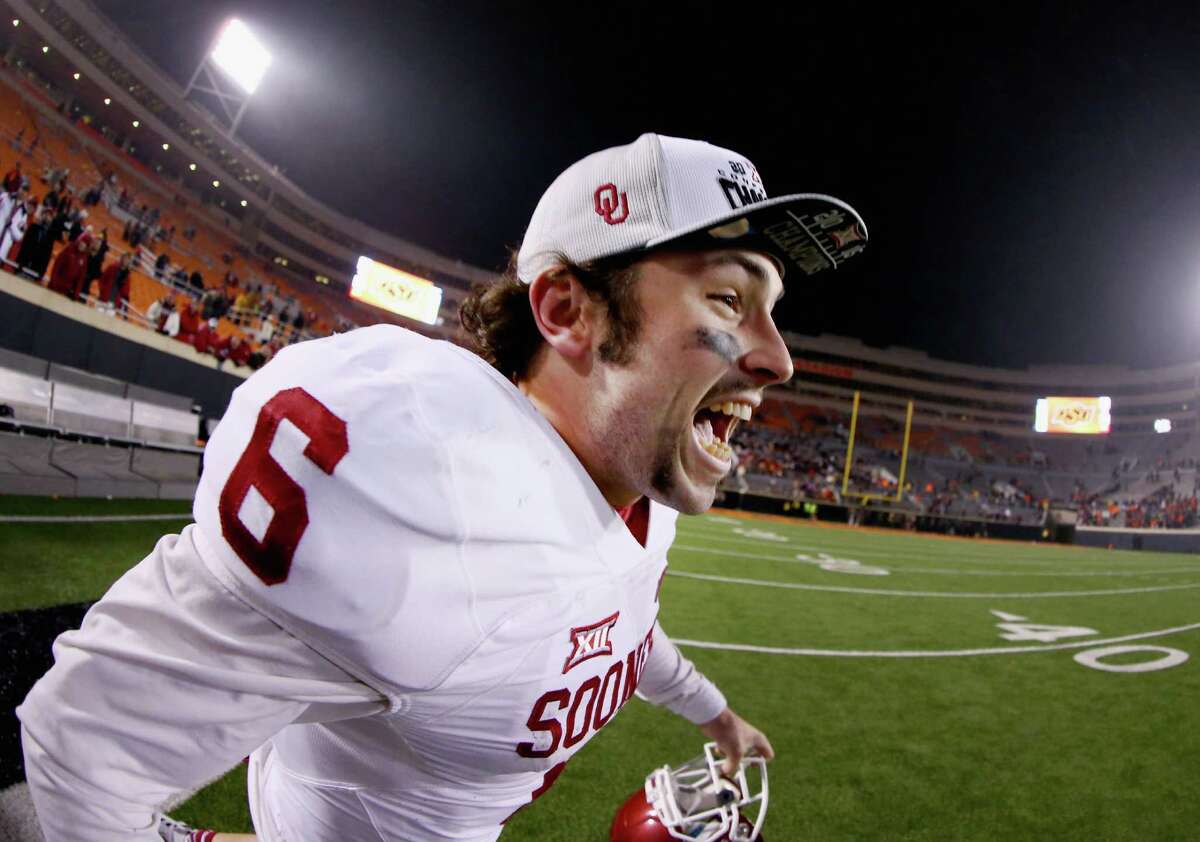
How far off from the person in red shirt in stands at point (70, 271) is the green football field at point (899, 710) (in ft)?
19.7

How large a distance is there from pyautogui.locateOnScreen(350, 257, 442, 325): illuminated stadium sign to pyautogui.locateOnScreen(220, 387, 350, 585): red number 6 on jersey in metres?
30.9

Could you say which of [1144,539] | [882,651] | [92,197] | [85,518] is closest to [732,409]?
[882,651]

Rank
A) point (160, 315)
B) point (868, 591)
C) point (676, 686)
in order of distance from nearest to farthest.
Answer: point (676, 686) < point (868, 591) < point (160, 315)

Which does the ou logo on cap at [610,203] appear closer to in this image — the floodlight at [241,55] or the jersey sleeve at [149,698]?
the jersey sleeve at [149,698]

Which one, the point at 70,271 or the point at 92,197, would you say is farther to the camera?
the point at 92,197

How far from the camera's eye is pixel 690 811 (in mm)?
1818

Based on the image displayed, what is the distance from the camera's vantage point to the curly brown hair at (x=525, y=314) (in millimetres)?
1162

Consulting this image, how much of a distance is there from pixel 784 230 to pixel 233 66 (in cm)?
2977

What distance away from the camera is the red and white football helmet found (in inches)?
68.2

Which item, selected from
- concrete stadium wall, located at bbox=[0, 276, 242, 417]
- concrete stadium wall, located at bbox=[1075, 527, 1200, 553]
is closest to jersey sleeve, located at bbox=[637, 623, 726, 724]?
concrete stadium wall, located at bbox=[0, 276, 242, 417]

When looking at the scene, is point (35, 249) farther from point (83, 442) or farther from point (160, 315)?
point (83, 442)

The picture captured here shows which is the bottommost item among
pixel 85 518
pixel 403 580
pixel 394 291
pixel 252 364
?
pixel 85 518

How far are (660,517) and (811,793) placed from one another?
6.68 feet

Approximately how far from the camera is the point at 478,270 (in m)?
46.6
